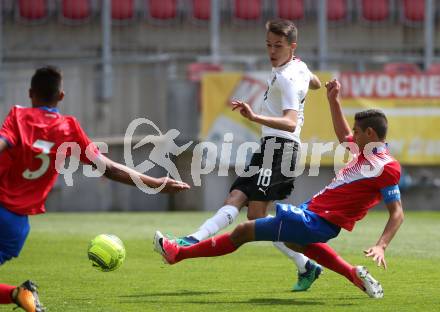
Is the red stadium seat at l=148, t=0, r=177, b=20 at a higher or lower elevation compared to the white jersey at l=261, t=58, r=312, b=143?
lower

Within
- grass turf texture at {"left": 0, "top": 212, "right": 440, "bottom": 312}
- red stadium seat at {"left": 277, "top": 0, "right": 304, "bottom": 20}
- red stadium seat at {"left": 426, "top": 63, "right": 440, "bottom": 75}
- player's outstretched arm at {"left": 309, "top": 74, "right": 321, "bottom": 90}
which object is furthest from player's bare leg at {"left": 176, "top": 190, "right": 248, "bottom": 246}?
red stadium seat at {"left": 277, "top": 0, "right": 304, "bottom": 20}

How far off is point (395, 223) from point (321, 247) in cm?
82

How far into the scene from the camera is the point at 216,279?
10.4 m

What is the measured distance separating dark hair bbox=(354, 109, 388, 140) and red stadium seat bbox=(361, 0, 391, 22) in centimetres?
2250

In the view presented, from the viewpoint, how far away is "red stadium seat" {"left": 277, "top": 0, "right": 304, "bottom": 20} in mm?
30547

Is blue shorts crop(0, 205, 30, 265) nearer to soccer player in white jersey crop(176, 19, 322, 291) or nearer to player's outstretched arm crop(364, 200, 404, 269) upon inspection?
soccer player in white jersey crop(176, 19, 322, 291)

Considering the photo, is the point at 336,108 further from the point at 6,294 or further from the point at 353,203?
the point at 6,294

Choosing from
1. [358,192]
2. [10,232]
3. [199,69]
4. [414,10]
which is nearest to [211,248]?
[358,192]

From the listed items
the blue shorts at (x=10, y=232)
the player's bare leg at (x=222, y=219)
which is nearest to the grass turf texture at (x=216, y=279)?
the player's bare leg at (x=222, y=219)

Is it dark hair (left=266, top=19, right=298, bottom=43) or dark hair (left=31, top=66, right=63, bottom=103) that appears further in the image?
dark hair (left=266, top=19, right=298, bottom=43)

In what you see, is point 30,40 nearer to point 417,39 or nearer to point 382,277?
point 417,39

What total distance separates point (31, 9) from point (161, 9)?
333cm

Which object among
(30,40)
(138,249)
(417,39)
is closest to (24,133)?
(138,249)

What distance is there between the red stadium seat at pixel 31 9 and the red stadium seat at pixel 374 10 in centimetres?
836
